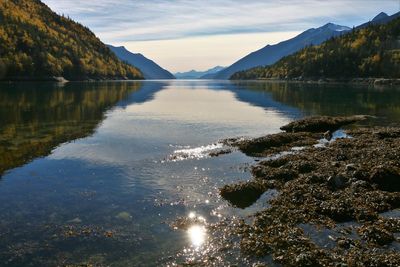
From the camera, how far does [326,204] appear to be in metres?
24.9

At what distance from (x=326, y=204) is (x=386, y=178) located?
24.8 ft

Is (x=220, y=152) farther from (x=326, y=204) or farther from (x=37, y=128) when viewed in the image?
(x=37, y=128)

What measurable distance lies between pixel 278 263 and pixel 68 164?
2496 cm

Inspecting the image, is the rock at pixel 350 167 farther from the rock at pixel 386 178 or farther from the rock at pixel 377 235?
the rock at pixel 377 235

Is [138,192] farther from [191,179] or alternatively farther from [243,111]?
[243,111]

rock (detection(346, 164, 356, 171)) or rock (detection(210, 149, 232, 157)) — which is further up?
rock (detection(346, 164, 356, 171))

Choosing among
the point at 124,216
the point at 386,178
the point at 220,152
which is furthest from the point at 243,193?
the point at 220,152

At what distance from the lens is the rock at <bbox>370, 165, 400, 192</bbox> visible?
94.4 feet

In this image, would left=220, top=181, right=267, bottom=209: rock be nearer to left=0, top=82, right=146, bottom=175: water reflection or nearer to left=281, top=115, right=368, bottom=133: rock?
left=0, top=82, right=146, bottom=175: water reflection

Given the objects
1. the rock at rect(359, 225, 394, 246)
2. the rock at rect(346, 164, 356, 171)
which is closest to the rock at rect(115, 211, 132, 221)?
the rock at rect(359, 225, 394, 246)

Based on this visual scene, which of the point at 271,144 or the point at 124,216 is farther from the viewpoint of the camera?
the point at 271,144

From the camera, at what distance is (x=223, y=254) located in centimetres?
1950

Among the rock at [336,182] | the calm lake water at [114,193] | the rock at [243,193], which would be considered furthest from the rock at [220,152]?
the rock at [336,182]

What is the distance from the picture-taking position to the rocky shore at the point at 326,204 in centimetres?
1942
